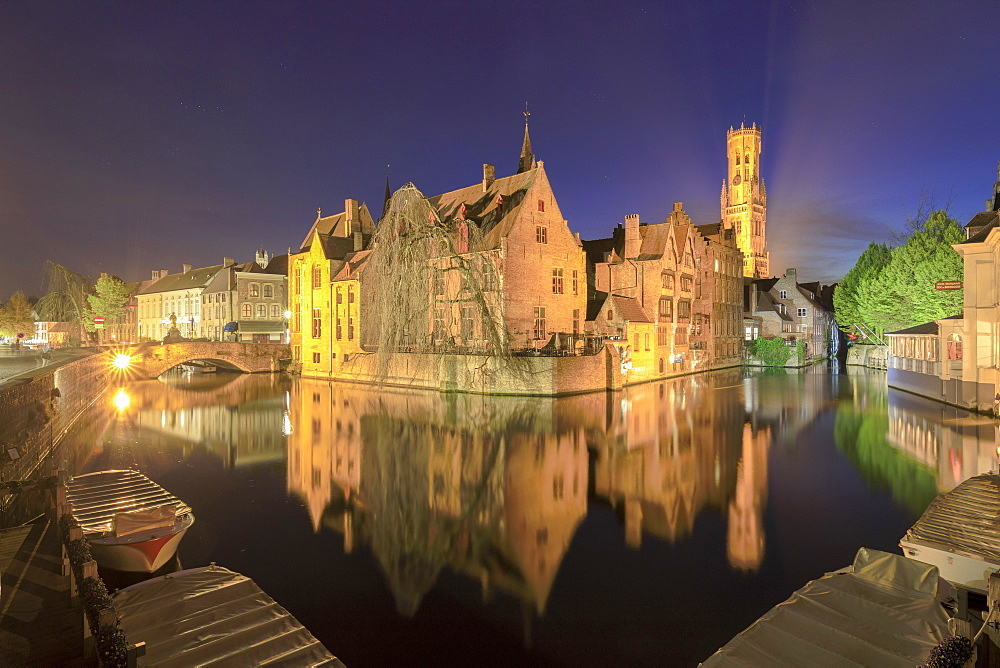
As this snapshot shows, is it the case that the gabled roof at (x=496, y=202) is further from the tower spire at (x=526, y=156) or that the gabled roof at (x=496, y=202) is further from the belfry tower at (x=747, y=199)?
the belfry tower at (x=747, y=199)

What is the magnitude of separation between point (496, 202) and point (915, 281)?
3677cm

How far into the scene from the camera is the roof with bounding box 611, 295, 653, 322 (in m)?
46.5

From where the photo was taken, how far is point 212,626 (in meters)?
6.90

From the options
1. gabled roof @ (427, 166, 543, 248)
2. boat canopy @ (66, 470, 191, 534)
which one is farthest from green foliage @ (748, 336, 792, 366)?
boat canopy @ (66, 470, 191, 534)

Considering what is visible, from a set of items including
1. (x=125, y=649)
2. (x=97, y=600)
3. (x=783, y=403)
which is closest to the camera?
(x=125, y=649)

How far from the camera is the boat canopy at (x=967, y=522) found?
912 cm

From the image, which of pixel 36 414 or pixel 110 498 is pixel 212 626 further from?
pixel 36 414

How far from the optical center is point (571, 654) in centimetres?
816

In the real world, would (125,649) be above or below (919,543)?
above

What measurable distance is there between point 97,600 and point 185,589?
1625mm

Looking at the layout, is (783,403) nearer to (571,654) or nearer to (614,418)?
(614,418)

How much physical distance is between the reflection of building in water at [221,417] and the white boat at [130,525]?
8273 millimetres

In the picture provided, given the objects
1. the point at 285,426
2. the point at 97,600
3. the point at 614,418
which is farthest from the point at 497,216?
the point at 97,600

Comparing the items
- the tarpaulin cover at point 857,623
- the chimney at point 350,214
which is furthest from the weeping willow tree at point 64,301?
the tarpaulin cover at point 857,623
